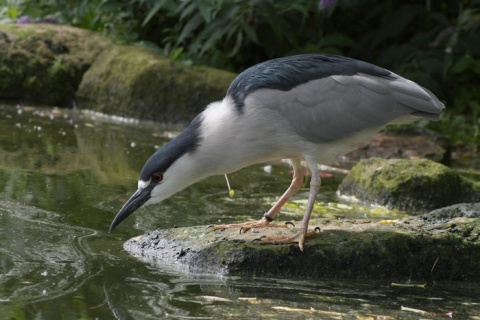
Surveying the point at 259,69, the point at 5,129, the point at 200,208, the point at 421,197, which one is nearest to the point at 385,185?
the point at 421,197

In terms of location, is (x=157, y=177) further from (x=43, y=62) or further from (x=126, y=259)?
(x=43, y=62)

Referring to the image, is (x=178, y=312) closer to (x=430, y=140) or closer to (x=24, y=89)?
(x=430, y=140)

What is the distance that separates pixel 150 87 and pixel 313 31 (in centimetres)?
241

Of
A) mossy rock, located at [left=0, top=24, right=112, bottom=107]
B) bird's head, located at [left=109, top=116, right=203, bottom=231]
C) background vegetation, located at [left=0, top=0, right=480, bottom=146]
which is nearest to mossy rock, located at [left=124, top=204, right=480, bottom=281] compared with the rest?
bird's head, located at [left=109, top=116, right=203, bottom=231]

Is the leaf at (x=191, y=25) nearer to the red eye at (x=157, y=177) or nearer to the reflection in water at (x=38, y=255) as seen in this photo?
the reflection in water at (x=38, y=255)

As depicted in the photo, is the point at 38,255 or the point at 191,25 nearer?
the point at 38,255

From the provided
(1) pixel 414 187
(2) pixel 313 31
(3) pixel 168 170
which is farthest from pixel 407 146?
(3) pixel 168 170

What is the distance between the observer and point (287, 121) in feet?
17.5

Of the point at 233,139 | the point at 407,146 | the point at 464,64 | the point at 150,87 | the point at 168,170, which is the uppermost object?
the point at 464,64

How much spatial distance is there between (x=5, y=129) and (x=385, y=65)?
4.88 meters

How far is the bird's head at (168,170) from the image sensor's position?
5.09m

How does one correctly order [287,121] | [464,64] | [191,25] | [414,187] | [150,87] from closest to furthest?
[287,121]
[414,187]
[150,87]
[464,64]
[191,25]

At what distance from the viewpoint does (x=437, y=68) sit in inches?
442

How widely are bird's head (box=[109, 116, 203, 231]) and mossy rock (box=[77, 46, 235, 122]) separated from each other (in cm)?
543
